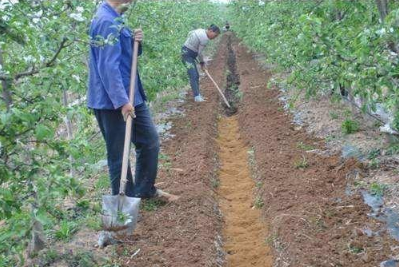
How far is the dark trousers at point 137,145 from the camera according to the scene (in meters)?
4.29

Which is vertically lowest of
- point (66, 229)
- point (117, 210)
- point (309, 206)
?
point (309, 206)

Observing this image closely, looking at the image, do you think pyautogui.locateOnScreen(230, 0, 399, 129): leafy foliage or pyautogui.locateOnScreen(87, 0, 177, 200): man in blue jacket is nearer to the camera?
pyautogui.locateOnScreen(230, 0, 399, 129): leafy foliage

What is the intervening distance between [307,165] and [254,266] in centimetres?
188

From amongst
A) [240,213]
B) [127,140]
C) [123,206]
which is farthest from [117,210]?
[240,213]

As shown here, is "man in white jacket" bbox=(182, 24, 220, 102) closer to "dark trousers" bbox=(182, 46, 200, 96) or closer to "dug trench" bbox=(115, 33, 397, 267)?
"dark trousers" bbox=(182, 46, 200, 96)

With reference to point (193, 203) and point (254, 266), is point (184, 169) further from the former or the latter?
point (254, 266)

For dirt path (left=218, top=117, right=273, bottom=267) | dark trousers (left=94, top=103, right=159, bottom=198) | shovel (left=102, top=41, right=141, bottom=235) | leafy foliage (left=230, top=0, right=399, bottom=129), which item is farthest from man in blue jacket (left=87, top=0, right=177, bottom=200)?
leafy foliage (left=230, top=0, right=399, bottom=129)

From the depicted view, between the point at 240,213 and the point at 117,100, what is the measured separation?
7.14 feet

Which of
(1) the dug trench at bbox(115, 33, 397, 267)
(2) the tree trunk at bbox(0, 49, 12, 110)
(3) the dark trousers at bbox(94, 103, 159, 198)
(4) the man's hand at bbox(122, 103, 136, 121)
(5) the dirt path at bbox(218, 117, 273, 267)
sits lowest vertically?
(5) the dirt path at bbox(218, 117, 273, 267)

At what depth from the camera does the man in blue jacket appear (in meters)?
4.02

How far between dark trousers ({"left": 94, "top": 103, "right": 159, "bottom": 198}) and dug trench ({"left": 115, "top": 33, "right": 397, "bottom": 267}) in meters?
0.29

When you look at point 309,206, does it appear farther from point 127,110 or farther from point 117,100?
point 117,100

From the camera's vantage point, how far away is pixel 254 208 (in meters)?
5.44

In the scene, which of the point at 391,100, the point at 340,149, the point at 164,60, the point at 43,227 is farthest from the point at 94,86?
the point at 164,60
